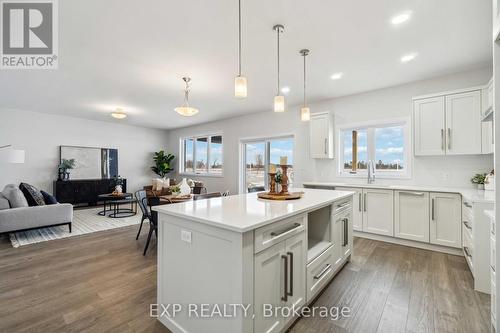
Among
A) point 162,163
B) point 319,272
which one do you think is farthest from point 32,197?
point 319,272

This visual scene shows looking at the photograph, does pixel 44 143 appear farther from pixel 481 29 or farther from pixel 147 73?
pixel 481 29

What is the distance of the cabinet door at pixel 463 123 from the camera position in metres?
3.05

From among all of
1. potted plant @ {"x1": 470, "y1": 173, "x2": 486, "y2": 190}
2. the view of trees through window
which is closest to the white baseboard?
potted plant @ {"x1": 470, "y1": 173, "x2": 486, "y2": 190}

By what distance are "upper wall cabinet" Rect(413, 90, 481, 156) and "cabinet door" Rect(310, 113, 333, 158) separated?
4.63ft

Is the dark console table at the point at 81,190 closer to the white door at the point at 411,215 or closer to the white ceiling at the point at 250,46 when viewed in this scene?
the white ceiling at the point at 250,46

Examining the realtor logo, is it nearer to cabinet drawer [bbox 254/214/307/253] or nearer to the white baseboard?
cabinet drawer [bbox 254/214/307/253]

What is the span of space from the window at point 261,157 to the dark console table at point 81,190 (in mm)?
4173

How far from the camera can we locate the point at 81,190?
6.39 metres

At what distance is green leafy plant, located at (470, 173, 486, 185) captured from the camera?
3.14m

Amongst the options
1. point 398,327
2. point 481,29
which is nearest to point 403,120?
point 481,29

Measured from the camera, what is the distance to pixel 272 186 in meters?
2.44

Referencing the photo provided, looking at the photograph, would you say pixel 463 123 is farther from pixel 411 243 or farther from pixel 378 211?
pixel 411 243

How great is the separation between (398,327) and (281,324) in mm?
959

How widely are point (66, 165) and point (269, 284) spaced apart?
7266 millimetres
